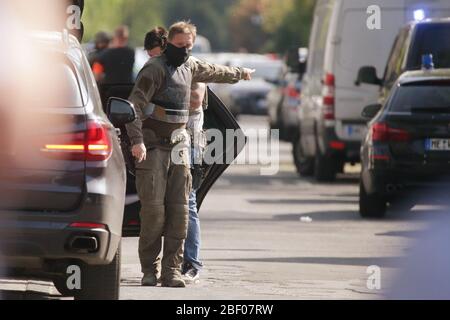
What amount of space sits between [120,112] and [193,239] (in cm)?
204

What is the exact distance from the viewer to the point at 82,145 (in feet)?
32.5

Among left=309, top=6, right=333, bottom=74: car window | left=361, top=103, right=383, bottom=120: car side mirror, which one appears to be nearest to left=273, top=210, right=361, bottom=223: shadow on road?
left=361, top=103, right=383, bottom=120: car side mirror

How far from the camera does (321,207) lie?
66.5 ft

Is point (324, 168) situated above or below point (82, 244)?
below

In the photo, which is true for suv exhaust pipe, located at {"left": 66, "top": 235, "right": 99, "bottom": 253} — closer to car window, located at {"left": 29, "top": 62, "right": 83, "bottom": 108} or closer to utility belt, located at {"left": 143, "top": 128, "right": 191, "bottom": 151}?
car window, located at {"left": 29, "top": 62, "right": 83, "bottom": 108}

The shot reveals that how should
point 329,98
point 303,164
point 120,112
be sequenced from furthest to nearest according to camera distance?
1. point 303,164
2. point 329,98
3. point 120,112

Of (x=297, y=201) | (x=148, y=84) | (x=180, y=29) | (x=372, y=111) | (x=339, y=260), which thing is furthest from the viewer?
(x=297, y=201)

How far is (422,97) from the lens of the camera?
17875 mm

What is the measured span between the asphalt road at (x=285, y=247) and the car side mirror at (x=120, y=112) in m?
1.16

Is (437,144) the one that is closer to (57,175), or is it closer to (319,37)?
(319,37)

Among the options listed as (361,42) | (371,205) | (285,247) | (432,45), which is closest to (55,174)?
(285,247)

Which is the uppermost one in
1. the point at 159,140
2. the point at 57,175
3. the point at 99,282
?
the point at 57,175

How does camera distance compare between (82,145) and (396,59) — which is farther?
(396,59)
